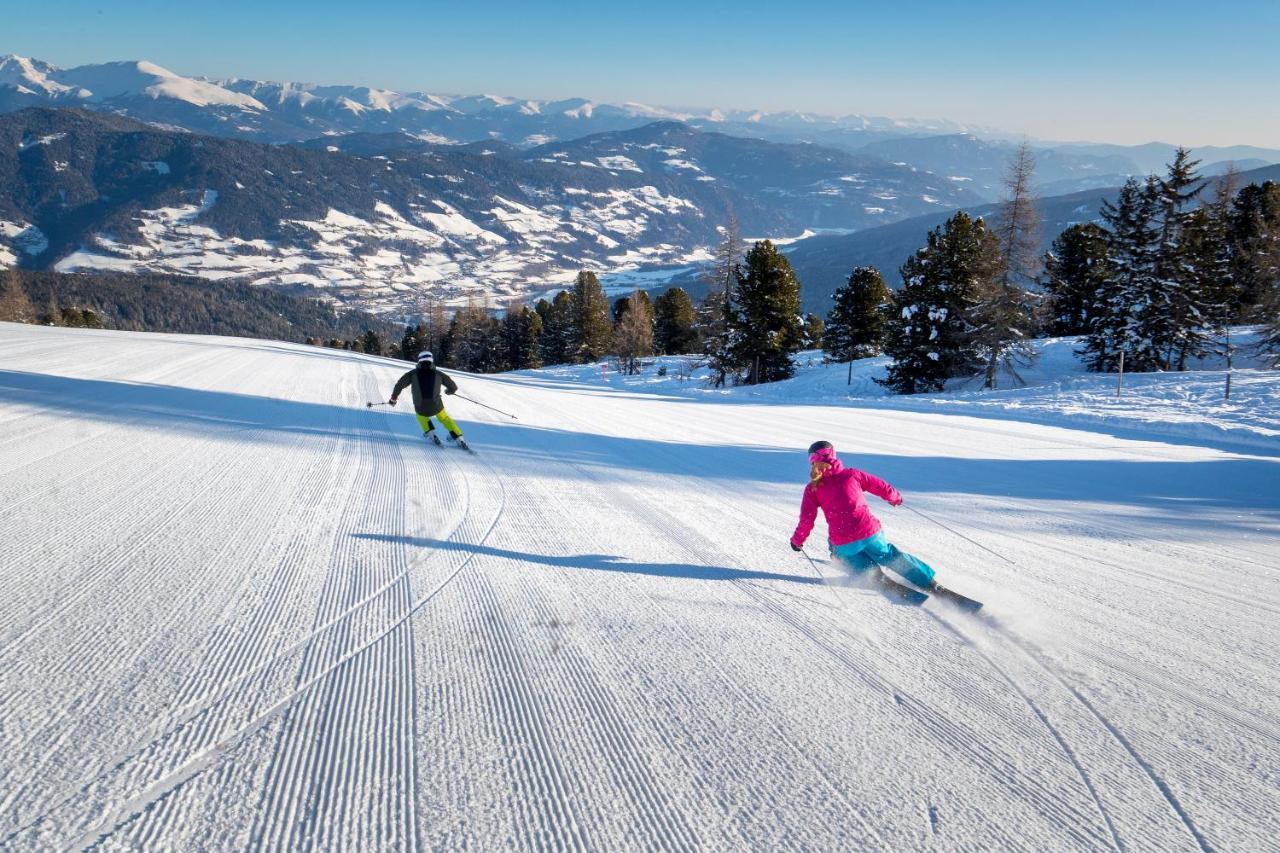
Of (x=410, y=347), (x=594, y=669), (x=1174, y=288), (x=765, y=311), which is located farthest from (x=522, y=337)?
(x=594, y=669)

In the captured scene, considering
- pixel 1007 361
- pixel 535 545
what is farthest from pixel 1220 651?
pixel 1007 361

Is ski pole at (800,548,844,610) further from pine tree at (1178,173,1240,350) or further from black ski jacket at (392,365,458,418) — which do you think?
pine tree at (1178,173,1240,350)

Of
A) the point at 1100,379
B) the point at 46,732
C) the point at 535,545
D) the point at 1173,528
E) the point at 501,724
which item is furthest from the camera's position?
the point at 1100,379

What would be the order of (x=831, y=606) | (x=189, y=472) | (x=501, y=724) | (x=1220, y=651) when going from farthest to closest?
(x=189, y=472) → (x=831, y=606) → (x=1220, y=651) → (x=501, y=724)

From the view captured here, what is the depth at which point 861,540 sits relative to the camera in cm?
452

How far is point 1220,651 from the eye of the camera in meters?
3.75

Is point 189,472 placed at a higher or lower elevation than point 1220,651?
higher

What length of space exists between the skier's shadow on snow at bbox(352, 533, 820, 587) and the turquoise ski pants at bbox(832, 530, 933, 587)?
1.09 feet

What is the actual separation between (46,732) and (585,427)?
1041 cm

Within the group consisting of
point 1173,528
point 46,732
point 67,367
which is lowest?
point 1173,528

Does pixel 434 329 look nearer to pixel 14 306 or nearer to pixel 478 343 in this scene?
pixel 478 343

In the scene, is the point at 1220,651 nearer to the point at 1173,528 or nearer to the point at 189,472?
the point at 1173,528

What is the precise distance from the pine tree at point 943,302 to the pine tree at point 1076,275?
9.38m

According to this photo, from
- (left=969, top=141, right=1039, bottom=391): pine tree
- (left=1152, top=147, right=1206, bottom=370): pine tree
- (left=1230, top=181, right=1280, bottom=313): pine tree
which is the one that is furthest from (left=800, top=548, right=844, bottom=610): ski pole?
(left=1230, top=181, right=1280, bottom=313): pine tree
